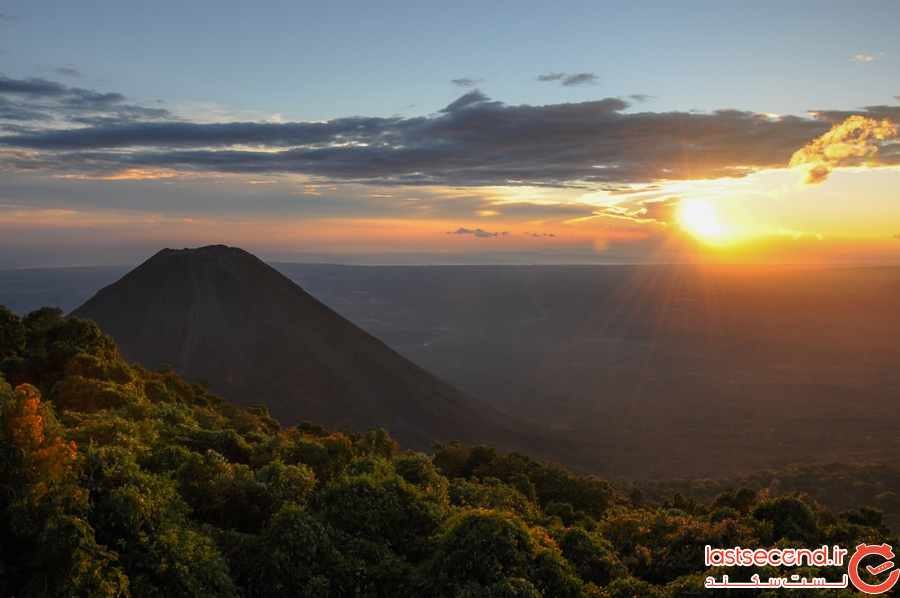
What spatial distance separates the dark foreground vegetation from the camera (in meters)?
11.1

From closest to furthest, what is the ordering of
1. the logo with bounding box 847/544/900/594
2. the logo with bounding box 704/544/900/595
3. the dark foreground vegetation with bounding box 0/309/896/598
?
the dark foreground vegetation with bounding box 0/309/896/598
the logo with bounding box 704/544/900/595
the logo with bounding box 847/544/900/594

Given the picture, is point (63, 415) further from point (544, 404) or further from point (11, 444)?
point (544, 404)

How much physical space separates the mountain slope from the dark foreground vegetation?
57082 millimetres

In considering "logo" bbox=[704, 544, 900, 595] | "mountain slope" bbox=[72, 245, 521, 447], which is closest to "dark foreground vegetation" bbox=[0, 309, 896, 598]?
"logo" bbox=[704, 544, 900, 595]

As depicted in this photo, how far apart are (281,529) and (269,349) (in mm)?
81757

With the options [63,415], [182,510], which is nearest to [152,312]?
[63,415]

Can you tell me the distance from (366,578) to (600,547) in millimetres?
6181

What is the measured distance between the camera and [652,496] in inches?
2082

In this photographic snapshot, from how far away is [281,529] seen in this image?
12.9m

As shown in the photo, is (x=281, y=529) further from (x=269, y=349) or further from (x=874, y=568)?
(x=269, y=349)

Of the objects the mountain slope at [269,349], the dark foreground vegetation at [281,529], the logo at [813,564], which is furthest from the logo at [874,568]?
the mountain slope at [269,349]

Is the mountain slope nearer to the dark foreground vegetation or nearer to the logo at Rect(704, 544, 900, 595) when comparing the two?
the dark foreground vegetation

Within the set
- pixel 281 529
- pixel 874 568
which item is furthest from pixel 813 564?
pixel 281 529

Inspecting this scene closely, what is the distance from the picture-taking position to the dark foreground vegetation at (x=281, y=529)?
11109 mm
